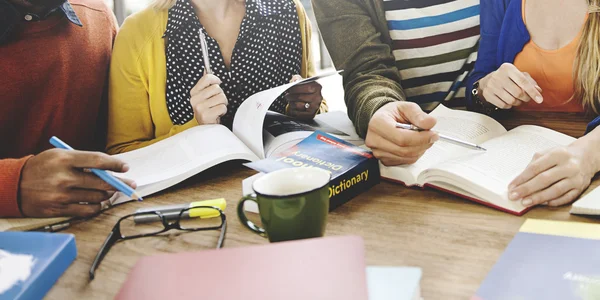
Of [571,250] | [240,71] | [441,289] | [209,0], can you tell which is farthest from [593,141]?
[209,0]

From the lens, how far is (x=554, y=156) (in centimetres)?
76

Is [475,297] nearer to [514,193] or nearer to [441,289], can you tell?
[441,289]

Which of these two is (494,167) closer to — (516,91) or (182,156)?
(516,91)

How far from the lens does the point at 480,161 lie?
0.84m

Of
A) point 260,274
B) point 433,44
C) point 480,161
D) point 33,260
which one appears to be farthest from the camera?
point 433,44

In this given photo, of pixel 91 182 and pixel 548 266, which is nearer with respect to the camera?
pixel 548 266

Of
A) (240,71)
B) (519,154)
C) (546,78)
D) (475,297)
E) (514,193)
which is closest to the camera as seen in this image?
(475,297)

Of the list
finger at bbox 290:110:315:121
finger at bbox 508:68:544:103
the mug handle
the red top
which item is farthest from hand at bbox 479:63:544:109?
the red top

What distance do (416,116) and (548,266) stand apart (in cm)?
39

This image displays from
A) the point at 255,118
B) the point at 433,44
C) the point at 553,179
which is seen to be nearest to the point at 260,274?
the point at 553,179

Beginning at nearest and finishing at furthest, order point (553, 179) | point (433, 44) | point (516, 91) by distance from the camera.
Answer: point (553, 179), point (516, 91), point (433, 44)

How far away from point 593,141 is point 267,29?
97 centimetres

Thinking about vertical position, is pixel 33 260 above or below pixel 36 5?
below

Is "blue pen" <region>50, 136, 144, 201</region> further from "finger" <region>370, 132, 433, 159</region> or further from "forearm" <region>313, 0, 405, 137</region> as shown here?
"forearm" <region>313, 0, 405, 137</region>
